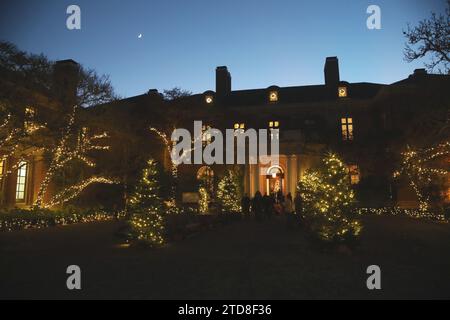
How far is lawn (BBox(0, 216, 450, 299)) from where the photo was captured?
5500 millimetres

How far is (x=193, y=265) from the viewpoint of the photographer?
748 centimetres

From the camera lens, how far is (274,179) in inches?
1115

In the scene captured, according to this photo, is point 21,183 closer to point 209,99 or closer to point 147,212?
point 147,212

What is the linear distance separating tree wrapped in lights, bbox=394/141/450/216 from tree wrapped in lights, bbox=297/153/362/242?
13.0 metres

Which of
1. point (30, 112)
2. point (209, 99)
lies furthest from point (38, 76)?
point (209, 99)

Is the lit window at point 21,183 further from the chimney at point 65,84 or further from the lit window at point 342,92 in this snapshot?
the lit window at point 342,92

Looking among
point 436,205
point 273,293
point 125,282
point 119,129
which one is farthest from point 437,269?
point 119,129

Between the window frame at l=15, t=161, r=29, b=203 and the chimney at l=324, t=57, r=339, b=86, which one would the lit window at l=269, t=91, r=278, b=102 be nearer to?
the chimney at l=324, t=57, r=339, b=86

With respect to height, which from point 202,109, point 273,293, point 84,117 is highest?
point 202,109

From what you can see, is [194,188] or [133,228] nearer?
[133,228]

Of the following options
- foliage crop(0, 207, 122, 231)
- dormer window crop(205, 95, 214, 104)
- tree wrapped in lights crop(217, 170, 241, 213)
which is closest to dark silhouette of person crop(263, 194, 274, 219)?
tree wrapped in lights crop(217, 170, 241, 213)

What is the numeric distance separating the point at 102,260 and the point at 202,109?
20.0m

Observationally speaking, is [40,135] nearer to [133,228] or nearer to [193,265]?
[133,228]

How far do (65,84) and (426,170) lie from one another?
23.9 m
